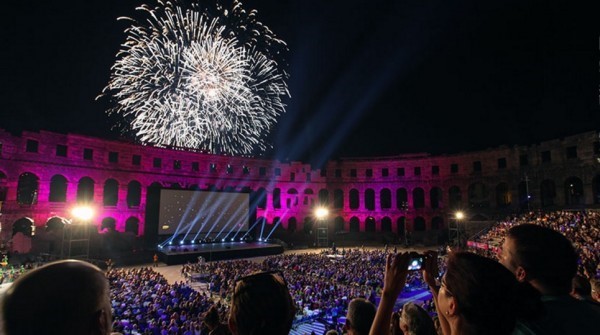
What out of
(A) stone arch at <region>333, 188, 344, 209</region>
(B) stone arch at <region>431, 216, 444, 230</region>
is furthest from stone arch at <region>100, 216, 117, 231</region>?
(B) stone arch at <region>431, 216, 444, 230</region>

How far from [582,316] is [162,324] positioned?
14297 mm

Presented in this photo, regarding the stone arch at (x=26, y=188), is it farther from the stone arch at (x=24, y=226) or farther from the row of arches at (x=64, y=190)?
the stone arch at (x=24, y=226)

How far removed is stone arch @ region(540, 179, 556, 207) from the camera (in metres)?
45.6

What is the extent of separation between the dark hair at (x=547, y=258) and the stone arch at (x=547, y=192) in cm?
5459

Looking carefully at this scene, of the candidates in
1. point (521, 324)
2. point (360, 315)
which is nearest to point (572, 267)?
point (521, 324)

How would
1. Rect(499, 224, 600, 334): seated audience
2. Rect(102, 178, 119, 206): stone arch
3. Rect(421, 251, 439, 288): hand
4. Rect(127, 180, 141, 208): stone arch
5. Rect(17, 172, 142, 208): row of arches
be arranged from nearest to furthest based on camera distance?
Rect(499, 224, 600, 334): seated audience → Rect(421, 251, 439, 288): hand → Rect(17, 172, 142, 208): row of arches → Rect(102, 178, 119, 206): stone arch → Rect(127, 180, 141, 208): stone arch

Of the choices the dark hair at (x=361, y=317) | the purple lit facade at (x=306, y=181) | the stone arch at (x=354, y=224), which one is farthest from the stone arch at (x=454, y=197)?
the dark hair at (x=361, y=317)

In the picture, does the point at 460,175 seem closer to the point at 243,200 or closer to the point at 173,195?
the point at 243,200

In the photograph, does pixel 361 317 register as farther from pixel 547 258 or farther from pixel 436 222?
pixel 436 222

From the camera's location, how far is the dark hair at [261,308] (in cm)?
Answer: 204

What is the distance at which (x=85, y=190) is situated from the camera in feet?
133

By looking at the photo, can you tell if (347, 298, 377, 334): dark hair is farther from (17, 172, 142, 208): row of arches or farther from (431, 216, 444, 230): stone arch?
(431, 216, 444, 230): stone arch

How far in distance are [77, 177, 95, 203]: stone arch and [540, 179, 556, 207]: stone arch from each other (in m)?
64.5

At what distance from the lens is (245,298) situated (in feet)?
6.91
